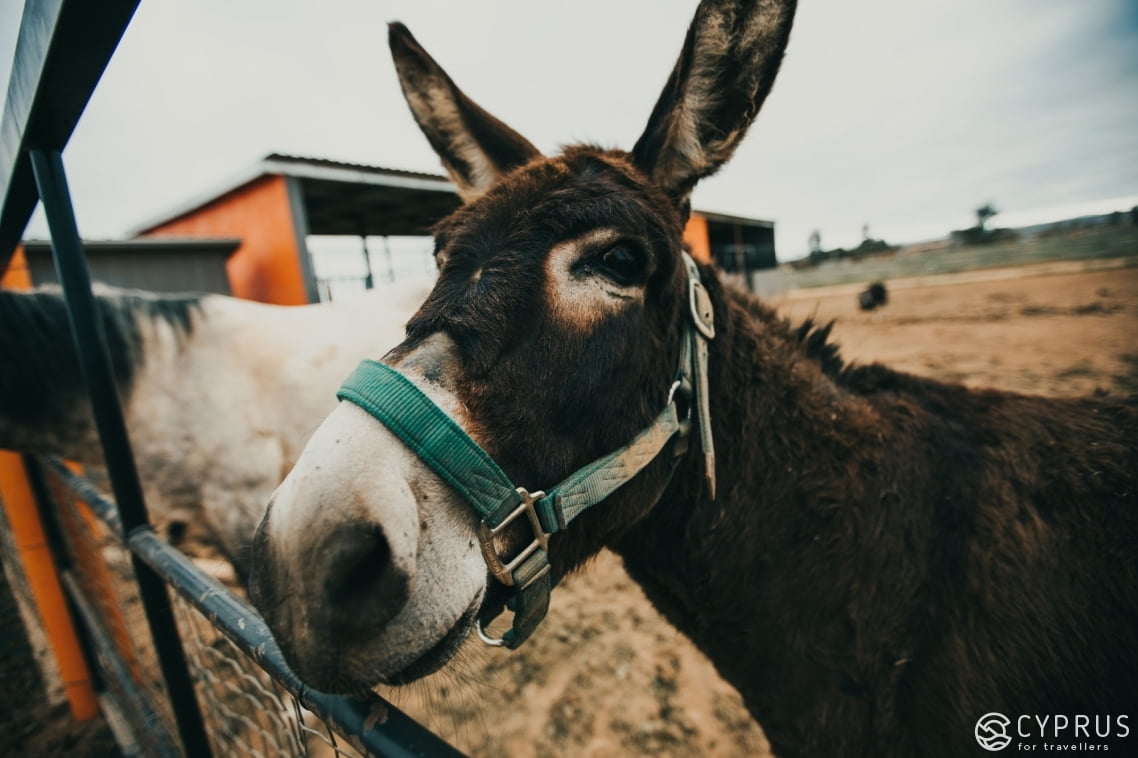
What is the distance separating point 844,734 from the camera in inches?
55.9

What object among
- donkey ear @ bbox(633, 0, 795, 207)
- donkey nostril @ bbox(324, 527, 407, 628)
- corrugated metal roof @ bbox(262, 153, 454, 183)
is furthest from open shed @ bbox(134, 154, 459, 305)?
donkey nostril @ bbox(324, 527, 407, 628)

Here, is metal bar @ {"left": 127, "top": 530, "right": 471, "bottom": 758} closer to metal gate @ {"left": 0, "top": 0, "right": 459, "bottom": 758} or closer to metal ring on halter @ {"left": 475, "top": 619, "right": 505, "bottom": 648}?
metal gate @ {"left": 0, "top": 0, "right": 459, "bottom": 758}

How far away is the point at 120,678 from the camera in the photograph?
97.1 inches

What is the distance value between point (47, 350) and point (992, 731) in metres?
5.30

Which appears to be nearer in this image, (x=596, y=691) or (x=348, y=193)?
(x=596, y=691)

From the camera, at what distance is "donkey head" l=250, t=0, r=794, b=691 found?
823 mm

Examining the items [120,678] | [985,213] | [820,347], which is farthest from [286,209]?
[985,213]

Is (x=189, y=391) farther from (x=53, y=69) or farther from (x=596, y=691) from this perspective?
(x=596, y=691)

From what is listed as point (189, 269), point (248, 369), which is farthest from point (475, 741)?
point (189, 269)

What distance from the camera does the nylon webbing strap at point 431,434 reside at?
0.93 metres

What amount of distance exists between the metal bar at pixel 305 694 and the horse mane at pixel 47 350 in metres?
2.84

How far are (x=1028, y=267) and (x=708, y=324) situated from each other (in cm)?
4003

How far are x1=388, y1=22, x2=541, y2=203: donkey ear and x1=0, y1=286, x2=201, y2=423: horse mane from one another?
282cm

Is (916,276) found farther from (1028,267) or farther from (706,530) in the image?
(706,530)
